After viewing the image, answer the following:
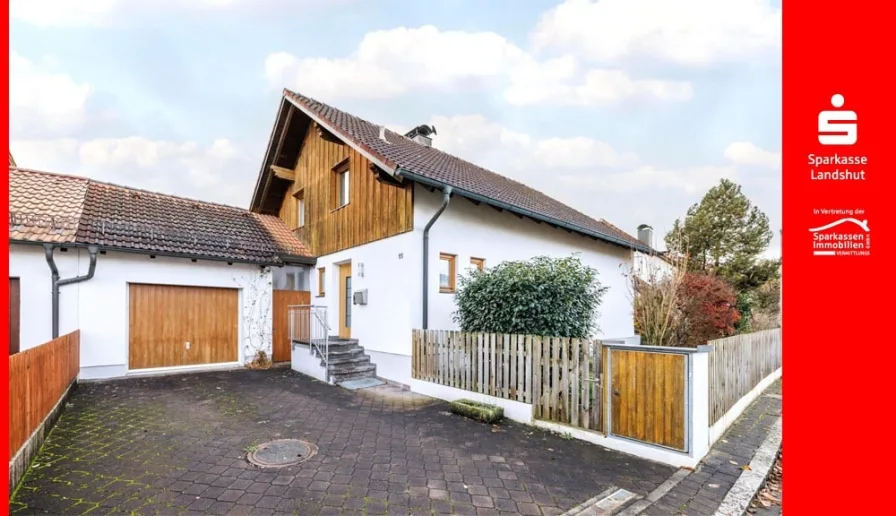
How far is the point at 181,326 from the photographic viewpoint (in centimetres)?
935

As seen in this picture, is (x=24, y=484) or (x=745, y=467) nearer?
(x=24, y=484)

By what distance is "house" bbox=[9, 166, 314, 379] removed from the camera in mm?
7828

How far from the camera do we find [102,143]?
13.7 metres

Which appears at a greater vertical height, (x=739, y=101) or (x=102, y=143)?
(x=102, y=143)

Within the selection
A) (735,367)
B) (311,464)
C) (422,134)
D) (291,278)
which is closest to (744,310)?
(735,367)

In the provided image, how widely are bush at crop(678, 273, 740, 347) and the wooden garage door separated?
38.8 ft

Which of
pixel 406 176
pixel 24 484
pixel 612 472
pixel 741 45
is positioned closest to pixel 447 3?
pixel 406 176

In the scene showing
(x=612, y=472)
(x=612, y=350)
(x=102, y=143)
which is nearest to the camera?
(x=612, y=472)

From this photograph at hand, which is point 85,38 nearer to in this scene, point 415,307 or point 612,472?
point 415,307

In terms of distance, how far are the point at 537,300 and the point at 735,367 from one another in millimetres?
3307

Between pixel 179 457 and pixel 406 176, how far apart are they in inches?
206

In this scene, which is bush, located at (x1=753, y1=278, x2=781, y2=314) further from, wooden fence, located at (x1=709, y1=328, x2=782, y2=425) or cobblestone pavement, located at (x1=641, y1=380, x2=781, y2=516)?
cobblestone pavement, located at (x1=641, y1=380, x2=781, y2=516)
